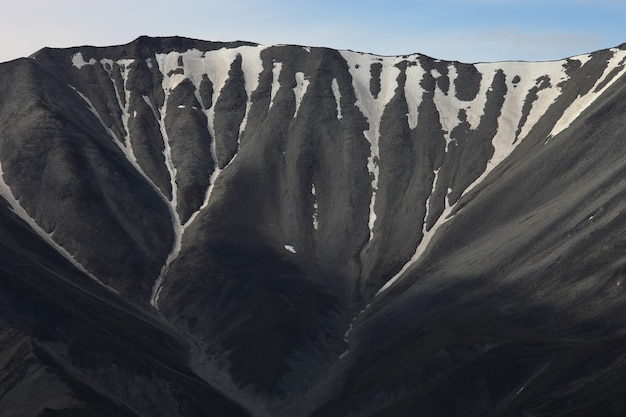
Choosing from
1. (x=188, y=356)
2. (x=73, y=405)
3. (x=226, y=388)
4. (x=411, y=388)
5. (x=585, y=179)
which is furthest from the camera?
(x=585, y=179)

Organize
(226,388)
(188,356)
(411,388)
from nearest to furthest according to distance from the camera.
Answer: (411,388)
(226,388)
(188,356)

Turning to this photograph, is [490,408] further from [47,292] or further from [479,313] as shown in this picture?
[47,292]

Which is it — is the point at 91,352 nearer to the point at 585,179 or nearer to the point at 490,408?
the point at 490,408

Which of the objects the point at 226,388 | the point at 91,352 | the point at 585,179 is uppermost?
the point at 585,179

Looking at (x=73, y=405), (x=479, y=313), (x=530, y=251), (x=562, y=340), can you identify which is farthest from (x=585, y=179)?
(x=73, y=405)

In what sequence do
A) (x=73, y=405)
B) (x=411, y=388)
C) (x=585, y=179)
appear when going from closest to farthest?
(x=73, y=405)
(x=411, y=388)
(x=585, y=179)

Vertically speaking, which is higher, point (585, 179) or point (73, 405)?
point (585, 179)

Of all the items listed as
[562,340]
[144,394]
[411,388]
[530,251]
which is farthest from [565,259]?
[144,394]

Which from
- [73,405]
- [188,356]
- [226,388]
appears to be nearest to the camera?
[73,405]

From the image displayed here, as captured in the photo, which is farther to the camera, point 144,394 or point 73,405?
point 144,394
